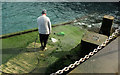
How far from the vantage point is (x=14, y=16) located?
40.3ft

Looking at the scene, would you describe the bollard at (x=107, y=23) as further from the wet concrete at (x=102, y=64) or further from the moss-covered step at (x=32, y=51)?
the wet concrete at (x=102, y=64)

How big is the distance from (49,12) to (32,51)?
313 inches

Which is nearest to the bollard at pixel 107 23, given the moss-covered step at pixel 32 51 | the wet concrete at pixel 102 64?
the moss-covered step at pixel 32 51

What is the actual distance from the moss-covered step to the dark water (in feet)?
10.1

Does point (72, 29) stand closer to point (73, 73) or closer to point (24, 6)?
point (73, 73)

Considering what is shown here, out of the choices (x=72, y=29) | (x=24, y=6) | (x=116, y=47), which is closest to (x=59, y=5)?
(x=24, y=6)

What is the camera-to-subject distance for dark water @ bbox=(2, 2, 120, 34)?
36.5 feet

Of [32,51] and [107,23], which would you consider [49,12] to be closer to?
[107,23]

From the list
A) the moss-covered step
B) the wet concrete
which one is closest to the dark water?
the moss-covered step

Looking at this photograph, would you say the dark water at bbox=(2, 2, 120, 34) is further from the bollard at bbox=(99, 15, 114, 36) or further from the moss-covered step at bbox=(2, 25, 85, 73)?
the moss-covered step at bbox=(2, 25, 85, 73)

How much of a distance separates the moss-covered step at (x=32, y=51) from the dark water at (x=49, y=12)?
122 inches

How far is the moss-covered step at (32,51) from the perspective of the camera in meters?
5.52

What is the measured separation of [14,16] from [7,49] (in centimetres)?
647

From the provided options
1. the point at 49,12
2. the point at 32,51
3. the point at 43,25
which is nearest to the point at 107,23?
the point at 43,25
